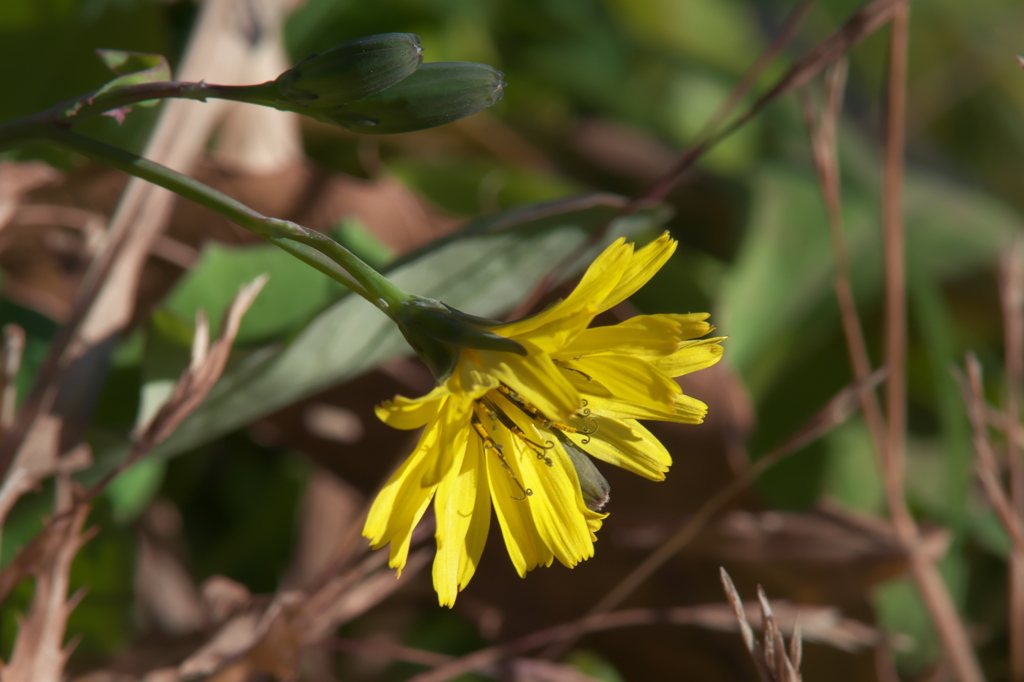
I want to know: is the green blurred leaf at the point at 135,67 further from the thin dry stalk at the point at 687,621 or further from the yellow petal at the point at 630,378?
the thin dry stalk at the point at 687,621

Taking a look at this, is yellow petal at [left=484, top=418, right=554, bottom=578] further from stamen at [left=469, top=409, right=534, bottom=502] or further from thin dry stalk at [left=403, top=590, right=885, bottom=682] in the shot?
thin dry stalk at [left=403, top=590, right=885, bottom=682]

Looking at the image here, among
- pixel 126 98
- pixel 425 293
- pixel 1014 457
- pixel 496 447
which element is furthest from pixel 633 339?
pixel 1014 457

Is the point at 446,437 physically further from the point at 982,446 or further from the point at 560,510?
the point at 982,446

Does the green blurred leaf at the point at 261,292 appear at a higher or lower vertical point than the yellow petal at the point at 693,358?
lower

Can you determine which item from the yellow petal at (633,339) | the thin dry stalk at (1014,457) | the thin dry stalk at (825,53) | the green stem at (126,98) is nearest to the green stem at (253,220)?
the green stem at (126,98)

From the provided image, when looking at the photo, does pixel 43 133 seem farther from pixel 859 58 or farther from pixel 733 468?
pixel 859 58

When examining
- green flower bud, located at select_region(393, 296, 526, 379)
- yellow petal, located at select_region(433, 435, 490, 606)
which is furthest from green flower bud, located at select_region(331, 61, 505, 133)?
yellow petal, located at select_region(433, 435, 490, 606)
